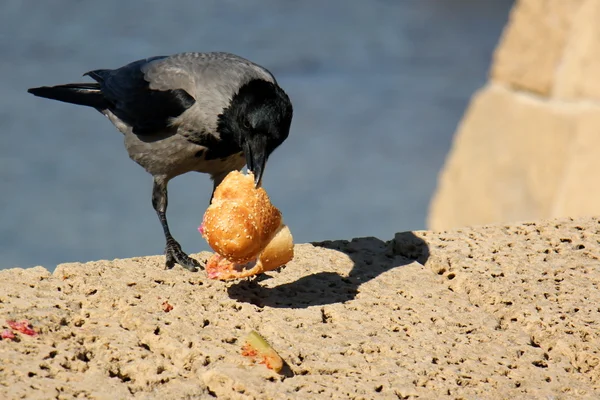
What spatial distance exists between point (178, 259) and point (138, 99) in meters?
1.43

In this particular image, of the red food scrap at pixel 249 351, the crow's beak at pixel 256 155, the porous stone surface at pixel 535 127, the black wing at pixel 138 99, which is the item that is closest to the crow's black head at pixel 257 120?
the crow's beak at pixel 256 155

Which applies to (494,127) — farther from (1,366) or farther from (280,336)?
(1,366)

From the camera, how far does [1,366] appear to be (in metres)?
2.41

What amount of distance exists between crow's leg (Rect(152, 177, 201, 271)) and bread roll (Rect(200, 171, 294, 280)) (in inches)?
5.9

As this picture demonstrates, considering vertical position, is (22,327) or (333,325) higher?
(22,327)

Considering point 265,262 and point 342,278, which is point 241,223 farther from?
point 342,278

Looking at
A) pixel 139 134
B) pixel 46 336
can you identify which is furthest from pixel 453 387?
pixel 139 134

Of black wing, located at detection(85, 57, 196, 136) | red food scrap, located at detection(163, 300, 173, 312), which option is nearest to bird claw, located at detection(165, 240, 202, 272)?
red food scrap, located at detection(163, 300, 173, 312)

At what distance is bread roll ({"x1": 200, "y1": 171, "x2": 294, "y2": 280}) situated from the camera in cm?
317

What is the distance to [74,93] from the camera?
5.20 metres

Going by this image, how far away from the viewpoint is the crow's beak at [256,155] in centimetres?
383

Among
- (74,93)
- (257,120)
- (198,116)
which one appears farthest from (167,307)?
(74,93)

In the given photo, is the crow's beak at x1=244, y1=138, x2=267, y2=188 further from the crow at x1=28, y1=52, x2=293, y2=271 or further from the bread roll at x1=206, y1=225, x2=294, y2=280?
the bread roll at x1=206, y1=225, x2=294, y2=280

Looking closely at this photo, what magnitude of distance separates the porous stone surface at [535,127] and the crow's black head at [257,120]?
2.72 metres
